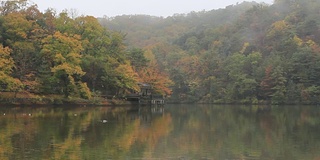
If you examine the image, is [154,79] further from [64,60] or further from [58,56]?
[58,56]

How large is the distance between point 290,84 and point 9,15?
47039mm

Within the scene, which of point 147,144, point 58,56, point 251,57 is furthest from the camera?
point 251,57

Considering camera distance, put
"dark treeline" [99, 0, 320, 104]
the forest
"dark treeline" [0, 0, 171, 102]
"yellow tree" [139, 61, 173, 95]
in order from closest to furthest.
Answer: "dark treeline" [0, 0, 171, 102] → the forest → "yellow tree" [139, 61, 173, 95] → "dark treeline" [99, 0, 320, 104]

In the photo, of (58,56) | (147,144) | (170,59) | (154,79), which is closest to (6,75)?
(58,56)

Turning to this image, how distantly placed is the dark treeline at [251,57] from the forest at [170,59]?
19cm

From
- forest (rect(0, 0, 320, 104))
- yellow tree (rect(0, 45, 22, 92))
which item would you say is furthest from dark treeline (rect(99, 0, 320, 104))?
yellow tree (rect(0, 45, 22, 92))

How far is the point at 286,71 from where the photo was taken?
71500mm

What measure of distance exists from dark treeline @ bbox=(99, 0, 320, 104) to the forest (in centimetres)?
19

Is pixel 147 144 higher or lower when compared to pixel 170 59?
lower

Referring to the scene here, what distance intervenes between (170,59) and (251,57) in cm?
2681

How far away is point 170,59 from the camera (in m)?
101

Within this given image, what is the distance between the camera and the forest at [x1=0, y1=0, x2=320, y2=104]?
4481 centimetres

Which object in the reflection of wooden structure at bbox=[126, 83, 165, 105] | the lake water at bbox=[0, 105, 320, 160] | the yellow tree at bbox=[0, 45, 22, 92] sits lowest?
the lake water at bbox=[0, 105, 320, 160]

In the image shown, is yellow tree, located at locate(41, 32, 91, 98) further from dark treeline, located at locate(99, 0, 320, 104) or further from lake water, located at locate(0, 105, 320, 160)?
dark treeline, located at locate(99, 0, 320, 104)
